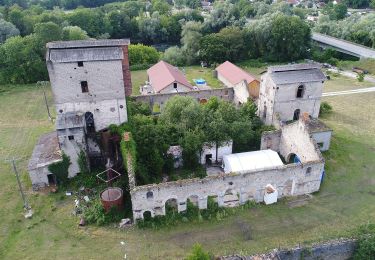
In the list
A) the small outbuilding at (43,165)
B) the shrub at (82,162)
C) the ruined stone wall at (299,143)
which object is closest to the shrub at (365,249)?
the ruined stone wall at (299,143)

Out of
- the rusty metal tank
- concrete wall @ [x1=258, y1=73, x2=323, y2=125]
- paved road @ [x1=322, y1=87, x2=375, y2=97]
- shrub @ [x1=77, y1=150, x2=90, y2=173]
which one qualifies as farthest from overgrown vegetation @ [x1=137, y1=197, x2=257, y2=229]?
paved road @ [x1=322, y1=87, x2=375, y2=97]

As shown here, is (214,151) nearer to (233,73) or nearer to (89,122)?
(89,122)

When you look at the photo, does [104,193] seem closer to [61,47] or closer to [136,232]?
[136,232]

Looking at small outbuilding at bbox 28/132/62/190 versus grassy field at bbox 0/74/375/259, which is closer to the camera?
grassy field at bbox 0/74/375/259

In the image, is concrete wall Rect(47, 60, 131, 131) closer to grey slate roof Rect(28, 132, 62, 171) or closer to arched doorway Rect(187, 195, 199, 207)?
grey slate roof Rect(28, 132, 62, 171)

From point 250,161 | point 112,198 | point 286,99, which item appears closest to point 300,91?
point 286,99
